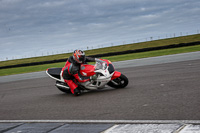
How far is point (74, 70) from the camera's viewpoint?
8219 mm

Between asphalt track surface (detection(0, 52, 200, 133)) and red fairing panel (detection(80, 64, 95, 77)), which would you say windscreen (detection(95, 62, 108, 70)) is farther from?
asphalt track surface (detection(0, 52, 200, 133))

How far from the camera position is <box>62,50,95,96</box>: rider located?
8115 millimetres

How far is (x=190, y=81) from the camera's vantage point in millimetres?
8219

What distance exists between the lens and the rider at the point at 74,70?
811 cm

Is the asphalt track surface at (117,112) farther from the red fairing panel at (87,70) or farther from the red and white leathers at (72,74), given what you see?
the red fairing panel at (87,70)

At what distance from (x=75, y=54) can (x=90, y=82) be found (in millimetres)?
989

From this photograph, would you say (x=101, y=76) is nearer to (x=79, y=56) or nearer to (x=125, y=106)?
(x=79, y=56)

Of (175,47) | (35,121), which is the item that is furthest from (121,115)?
(175,47)

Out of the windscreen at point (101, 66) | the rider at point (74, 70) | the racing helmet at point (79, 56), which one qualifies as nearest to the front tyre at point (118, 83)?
the windscreen at point (101, 66)

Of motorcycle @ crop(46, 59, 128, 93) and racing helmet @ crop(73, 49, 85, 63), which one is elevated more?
racing helmet @ crop(73, 49, 85, 63)

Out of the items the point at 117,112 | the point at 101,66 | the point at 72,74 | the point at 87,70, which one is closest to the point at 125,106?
the point at 117,112

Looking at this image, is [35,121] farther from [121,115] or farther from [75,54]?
[75,54]

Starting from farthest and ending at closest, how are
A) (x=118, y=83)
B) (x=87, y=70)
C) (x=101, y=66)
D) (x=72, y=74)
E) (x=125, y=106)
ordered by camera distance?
(x=118, y=83) → (x=72, y=74) → (x=87, y=70) → (x=101, y=66) → (x=125, y=106)

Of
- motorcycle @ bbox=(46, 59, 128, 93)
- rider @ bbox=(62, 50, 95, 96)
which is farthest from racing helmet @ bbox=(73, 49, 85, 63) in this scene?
motorcycle @ bbox=(46, 59, 128, 93)
